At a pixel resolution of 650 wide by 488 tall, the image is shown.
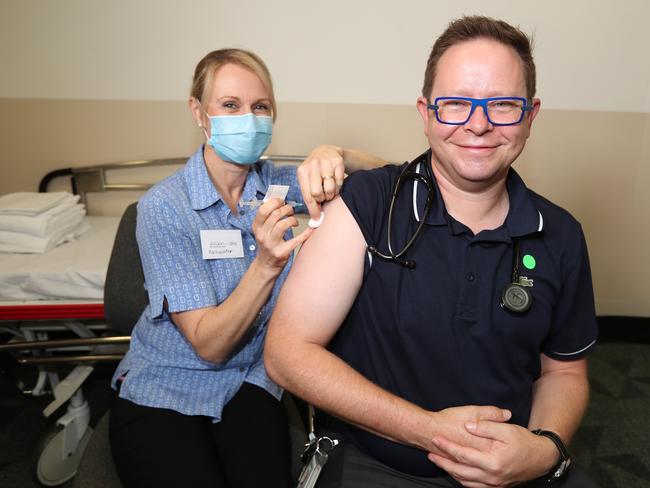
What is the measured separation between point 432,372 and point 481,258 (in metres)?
0.29

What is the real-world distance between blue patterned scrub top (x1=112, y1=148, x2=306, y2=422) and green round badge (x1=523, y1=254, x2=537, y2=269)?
0.75 metres

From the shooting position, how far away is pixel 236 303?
4.04 ft

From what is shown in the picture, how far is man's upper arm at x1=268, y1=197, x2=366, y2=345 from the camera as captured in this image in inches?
42.0

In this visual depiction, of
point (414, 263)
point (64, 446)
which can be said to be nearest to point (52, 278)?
point (64, 446)

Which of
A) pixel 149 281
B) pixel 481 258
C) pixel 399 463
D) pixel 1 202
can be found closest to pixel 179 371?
pixel 149 281

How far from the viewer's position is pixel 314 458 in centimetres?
110

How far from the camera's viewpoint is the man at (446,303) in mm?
1043

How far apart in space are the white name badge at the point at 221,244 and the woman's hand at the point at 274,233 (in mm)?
283

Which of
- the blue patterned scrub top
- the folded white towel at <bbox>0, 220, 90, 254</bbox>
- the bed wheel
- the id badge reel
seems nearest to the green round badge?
the id badge reel

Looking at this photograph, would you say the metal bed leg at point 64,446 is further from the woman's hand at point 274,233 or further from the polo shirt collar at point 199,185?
the woman's hand at point 274,233

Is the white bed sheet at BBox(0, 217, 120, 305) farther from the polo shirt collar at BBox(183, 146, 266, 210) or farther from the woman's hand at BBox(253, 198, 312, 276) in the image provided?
the woman's hand at BBox(253, 198, 312, 276)

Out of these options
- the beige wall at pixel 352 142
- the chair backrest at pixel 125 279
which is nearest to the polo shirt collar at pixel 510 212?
the chair backrest at pixel 125 279

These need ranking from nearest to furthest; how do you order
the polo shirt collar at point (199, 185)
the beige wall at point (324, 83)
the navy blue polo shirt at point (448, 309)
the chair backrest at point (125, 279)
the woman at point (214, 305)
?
the navy blue polo shirt at point (448, 309) < the woman at point (214, 305) < the polo shirt collar at point (199, 185) < the chair backrest at point (125, 279) < the beige wall at point (324, 83)

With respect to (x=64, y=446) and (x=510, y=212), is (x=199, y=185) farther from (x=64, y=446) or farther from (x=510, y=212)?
(x=64, y=446)
